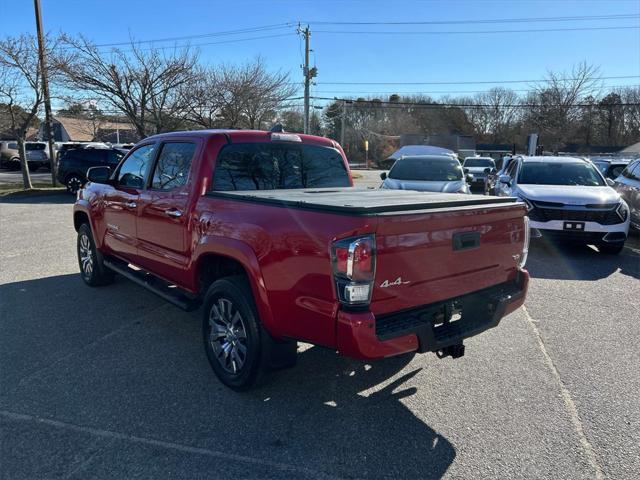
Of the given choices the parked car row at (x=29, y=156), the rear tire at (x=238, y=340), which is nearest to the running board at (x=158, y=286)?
the rear tire at (x=238, y=340)

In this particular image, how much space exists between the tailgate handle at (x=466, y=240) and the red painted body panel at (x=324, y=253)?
4cm

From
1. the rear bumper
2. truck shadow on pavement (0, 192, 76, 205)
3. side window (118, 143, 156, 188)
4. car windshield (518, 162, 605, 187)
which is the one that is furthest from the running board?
truck shadow on pavement (0, 192, 76, 205)

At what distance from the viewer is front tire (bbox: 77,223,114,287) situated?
5926 millimetres

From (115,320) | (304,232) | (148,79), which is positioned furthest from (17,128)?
(304,232)

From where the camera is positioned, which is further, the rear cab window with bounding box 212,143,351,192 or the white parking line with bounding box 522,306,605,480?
the rear cab window with bounding box 212,143,351,192

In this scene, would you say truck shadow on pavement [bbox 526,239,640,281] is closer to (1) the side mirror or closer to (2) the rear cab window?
(2) the rear cab window

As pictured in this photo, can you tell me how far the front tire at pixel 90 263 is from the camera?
233 inches

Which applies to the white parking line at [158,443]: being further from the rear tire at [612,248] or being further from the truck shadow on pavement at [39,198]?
the truck shadow on pavement at [39,198]

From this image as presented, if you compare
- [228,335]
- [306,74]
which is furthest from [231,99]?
[228,335]

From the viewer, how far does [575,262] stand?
302 inches

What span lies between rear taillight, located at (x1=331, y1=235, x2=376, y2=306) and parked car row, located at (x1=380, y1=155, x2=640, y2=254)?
3.52 meters

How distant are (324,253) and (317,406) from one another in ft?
4.29

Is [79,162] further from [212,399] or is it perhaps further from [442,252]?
[442,252]

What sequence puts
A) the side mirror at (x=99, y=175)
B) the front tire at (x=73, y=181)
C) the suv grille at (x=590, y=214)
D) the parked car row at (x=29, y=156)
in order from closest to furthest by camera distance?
1. the side mirror at (x=99, y=175)
2. the suv grille at (x=590, y=214)
3. the front tire at (x=73, y=181)
4. the parked car row at (x=29, y=156)
